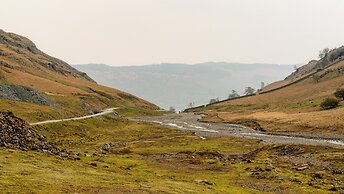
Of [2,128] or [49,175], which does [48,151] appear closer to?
[2,128]

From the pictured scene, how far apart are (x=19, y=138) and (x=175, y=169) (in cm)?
2491

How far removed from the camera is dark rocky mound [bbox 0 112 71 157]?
5609cm

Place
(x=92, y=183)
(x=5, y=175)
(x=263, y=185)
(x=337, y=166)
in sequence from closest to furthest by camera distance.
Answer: (x=5, y=175)
(x=92, y=183)
(x=263, y=185)
(x=337, y=166)

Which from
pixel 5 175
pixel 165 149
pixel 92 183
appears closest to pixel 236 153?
pixel 165 149

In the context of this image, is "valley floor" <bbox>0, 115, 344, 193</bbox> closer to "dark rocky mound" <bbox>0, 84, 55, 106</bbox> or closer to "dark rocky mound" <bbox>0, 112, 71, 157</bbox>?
"dark rocky mound" <bbox>0, 112, 71, 157</bbox>

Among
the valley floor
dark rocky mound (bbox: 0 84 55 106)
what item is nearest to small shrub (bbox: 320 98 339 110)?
the valley floor

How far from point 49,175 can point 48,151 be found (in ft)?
57.2

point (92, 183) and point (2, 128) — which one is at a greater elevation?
point (2, 128)

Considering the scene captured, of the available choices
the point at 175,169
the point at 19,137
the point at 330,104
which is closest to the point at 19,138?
the point at 19,137

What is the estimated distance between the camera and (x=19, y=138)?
191ft

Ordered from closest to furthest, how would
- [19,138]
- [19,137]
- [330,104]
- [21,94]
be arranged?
→ [19,138], [19,137], [21,94], [330,104]

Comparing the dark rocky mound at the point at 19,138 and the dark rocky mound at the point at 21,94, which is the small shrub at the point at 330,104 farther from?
the dark rocky mound at the point at 19,138

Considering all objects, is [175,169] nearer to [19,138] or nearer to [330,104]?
[19,138]

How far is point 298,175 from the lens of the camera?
5978 centimetres
